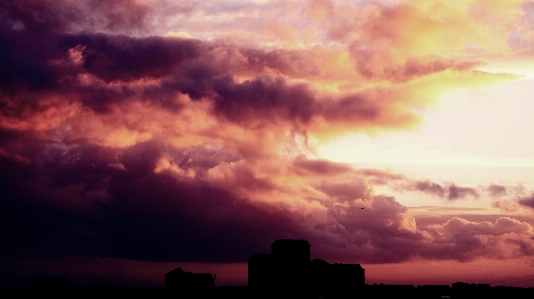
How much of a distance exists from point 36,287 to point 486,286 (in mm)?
114663

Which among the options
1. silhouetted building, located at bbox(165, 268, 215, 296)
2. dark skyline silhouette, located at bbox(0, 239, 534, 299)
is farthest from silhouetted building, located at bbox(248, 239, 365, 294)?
silhouetted building, located at bbox(165, 268, 215, 296)

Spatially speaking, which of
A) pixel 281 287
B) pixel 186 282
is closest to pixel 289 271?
pixel 281 287

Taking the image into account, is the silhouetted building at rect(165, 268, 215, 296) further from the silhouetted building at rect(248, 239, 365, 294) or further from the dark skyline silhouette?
the silhouetted building at rect(248, 239, 365, 294)

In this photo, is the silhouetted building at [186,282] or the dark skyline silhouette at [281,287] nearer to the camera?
the dark skyline silhouette at [281,287]

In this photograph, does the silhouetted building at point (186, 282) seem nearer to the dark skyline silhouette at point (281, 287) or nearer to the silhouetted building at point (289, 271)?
the dark skyline silhouette at point (281, 287)

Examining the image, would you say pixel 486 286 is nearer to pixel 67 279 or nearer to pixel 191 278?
pixel 191 278

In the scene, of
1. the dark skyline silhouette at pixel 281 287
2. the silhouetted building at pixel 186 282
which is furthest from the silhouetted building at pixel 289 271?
the silhouetted building at pixel 186 282

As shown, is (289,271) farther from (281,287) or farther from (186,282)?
(186,282)

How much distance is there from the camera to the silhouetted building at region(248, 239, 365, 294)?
144 meters

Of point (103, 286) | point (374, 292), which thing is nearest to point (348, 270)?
point (374, 292)

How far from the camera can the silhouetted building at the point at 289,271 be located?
144m

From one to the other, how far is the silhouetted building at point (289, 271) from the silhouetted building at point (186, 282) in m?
11.6

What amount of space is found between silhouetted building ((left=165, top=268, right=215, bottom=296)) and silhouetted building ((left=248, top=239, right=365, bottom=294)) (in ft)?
38.1

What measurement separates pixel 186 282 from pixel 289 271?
24423 millimetres
